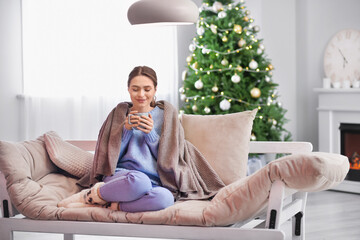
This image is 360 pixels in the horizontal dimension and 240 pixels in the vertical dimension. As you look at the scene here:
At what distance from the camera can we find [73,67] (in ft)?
19.2

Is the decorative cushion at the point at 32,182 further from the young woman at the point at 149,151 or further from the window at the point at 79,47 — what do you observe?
the window at the point at 79,47

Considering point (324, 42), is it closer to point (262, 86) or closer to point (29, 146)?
point (262, 86)

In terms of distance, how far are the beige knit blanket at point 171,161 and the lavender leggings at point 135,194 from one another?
0.29 metres

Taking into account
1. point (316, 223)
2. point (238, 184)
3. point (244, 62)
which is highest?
point (244, 62)

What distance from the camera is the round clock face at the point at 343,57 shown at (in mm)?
5574

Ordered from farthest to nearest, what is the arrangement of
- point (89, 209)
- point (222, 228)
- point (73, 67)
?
point (73, 67), point (89, 209), point (222, 228)

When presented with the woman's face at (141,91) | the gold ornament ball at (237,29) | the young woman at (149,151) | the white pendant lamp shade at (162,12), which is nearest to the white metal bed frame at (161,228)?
the young woman at (149,151)

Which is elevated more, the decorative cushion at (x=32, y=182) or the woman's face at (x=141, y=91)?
the woman's face at (x=141, y=91)

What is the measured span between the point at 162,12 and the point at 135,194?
84 cm

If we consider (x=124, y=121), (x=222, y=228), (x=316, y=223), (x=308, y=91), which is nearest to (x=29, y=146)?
(x=124, y=121)

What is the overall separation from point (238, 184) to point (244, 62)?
9.36 ft

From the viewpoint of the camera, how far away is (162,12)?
257 cm

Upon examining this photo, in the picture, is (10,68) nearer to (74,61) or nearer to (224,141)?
(74,61)

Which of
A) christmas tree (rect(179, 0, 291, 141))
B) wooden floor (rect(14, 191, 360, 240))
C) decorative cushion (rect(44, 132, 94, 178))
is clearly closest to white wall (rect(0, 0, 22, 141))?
christmas tree (rect(179, 0, 291, 141))
